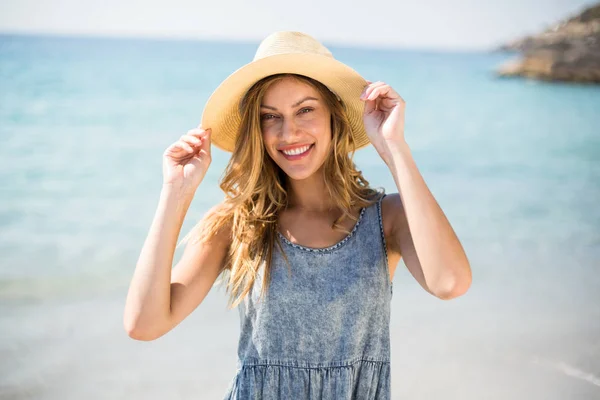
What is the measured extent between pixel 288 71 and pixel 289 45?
0.32 feet

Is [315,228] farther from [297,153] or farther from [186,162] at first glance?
[186,162]

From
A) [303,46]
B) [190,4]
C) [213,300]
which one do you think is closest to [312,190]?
[303,46]

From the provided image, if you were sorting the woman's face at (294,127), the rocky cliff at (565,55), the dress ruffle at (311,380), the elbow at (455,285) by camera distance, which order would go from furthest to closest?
the rocky cliff at (565,55), the woman's face at (294,127), the dress ruffle at (311,380), the elbow at (455,285)

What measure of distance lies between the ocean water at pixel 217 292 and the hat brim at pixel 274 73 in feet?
7.27

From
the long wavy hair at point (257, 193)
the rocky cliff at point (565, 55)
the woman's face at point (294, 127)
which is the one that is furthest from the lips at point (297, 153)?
the rocky cliff at point (565, 55)

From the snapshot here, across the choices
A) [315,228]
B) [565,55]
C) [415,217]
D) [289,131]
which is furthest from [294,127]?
[565,55]

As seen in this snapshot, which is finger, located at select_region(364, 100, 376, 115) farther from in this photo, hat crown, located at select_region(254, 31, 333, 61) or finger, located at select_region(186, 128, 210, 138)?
finger, located at select_region(186, 128, 210, 138)

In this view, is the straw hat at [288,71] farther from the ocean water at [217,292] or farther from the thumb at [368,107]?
the ocean water at [217,292]

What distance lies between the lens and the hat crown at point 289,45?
2561mm

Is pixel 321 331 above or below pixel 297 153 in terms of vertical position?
below

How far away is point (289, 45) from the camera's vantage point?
8.50 feet

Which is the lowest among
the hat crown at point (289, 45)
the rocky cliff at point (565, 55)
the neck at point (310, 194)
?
the neck at point (310, 194)

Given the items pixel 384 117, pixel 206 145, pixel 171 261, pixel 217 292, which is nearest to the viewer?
pixel 171 261

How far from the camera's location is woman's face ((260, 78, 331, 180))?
259cm
